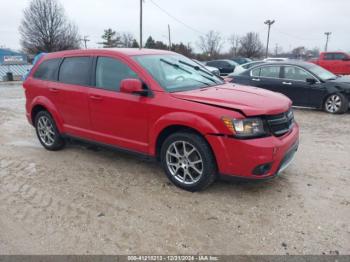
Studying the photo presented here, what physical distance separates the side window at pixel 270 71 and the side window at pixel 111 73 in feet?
20.3

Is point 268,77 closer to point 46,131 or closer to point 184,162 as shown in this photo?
point 184,162

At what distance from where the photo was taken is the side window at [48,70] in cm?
520

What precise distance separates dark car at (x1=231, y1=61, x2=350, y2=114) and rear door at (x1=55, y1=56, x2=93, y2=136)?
607 cm

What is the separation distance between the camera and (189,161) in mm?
3723

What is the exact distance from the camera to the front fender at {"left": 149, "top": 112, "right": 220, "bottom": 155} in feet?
11.3

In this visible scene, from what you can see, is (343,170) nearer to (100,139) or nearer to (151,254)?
(151,254)


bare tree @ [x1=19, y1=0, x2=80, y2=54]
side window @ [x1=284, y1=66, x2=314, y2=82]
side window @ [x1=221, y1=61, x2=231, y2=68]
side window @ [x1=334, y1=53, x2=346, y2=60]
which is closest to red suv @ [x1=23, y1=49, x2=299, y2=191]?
side window @ [x1=284, y1=66, x2=314, y2=82]

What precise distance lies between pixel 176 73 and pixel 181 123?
3.38ft

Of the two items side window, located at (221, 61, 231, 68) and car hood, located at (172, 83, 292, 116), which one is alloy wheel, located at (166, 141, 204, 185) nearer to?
car hood, located at (172, 83, 292, 116)

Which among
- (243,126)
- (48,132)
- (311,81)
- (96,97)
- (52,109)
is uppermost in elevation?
(311,81)

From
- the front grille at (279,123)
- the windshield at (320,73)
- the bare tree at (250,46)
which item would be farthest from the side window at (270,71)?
the bare tree at (250,46)

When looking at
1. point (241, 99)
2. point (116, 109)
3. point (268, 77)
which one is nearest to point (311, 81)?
point (268, 77)

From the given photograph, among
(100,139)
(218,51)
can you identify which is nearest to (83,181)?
(100,139)

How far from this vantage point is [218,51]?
63.7 meters
